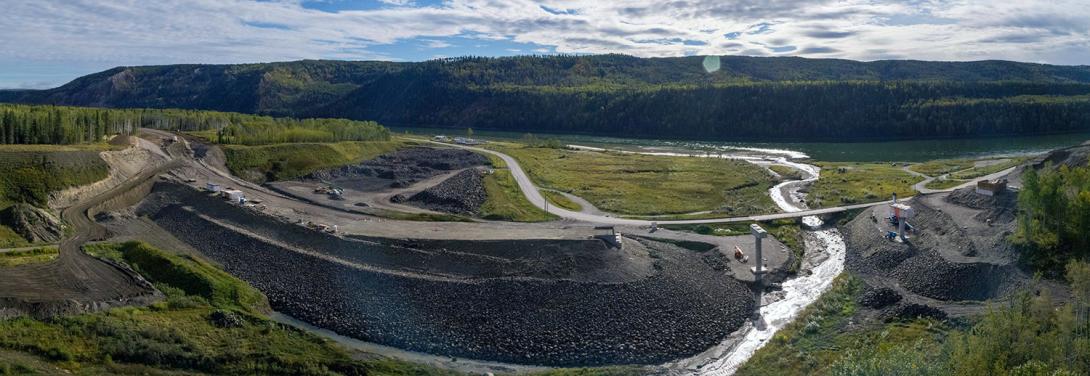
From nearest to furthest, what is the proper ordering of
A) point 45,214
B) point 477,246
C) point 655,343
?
1. point 655,343
2. point 477,246
3. point 45,214

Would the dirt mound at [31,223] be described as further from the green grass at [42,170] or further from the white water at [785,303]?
the white water at [785,303]

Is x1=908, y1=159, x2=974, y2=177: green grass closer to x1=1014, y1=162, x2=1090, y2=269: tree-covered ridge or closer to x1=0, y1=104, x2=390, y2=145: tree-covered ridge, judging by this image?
x1=1014, y1=162, x2=1090, y2=269: tree-covered ridge

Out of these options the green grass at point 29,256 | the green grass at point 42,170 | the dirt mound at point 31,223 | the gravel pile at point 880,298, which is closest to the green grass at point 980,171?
the gravel pile at point 880,298

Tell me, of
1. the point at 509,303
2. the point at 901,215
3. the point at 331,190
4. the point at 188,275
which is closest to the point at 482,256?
the point at 509,303

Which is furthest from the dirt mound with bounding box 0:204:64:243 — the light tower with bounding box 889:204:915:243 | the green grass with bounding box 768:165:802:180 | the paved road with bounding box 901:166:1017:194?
the green grass with bounding box 768:165:802:180

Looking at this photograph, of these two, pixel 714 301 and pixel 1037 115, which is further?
pixel 1037 115

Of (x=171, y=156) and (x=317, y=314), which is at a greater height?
(x=171, y=156)

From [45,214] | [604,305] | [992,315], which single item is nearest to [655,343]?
[604,305]

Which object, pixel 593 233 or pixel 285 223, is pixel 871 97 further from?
pixel 285 223
